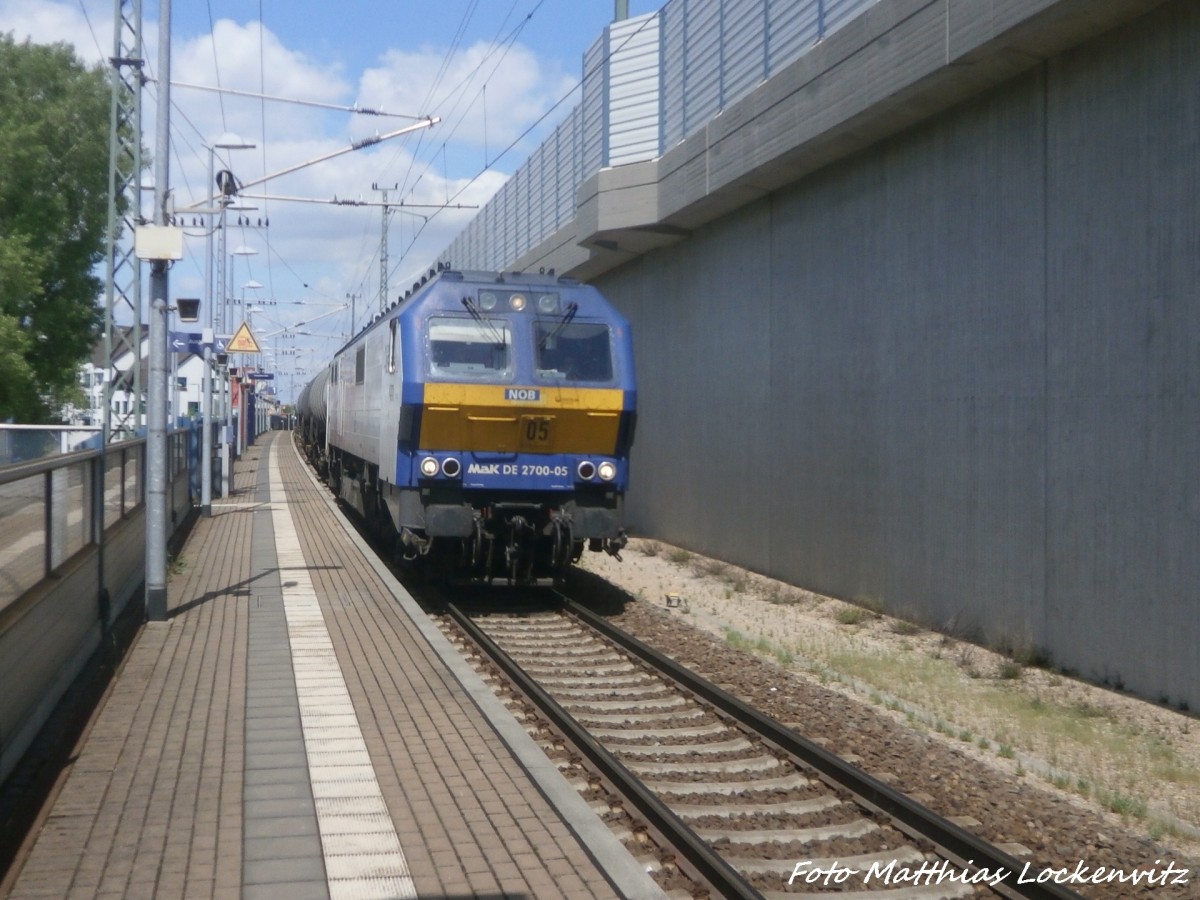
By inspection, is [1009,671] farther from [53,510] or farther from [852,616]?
[53,510]

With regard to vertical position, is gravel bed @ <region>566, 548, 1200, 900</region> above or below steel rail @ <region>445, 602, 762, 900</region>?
below

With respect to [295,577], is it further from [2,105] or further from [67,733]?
[2,105]

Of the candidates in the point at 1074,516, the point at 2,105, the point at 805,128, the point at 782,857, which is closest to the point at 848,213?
Result: the point at 805,128

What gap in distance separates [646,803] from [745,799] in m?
0.77

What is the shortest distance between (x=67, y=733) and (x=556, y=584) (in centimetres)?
715

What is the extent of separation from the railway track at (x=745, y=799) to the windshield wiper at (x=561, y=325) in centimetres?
385

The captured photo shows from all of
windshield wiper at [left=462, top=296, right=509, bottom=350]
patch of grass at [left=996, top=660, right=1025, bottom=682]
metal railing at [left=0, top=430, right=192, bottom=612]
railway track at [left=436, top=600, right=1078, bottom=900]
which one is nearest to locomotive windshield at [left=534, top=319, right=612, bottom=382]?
windshield wiper at [left=462, top=296, right=509, bottom=350]

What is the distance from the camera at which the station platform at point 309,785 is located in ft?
16.9

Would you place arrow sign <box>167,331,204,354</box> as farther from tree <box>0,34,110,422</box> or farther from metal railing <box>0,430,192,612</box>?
tree <box>0,34,110,422</box>

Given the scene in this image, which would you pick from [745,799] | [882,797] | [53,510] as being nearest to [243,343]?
[53,510]

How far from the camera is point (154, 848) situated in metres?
5.46

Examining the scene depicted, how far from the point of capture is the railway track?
218 inches

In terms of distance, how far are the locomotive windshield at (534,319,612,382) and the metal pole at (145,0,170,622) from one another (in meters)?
3.73

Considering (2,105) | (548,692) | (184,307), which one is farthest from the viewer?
(2,105)
